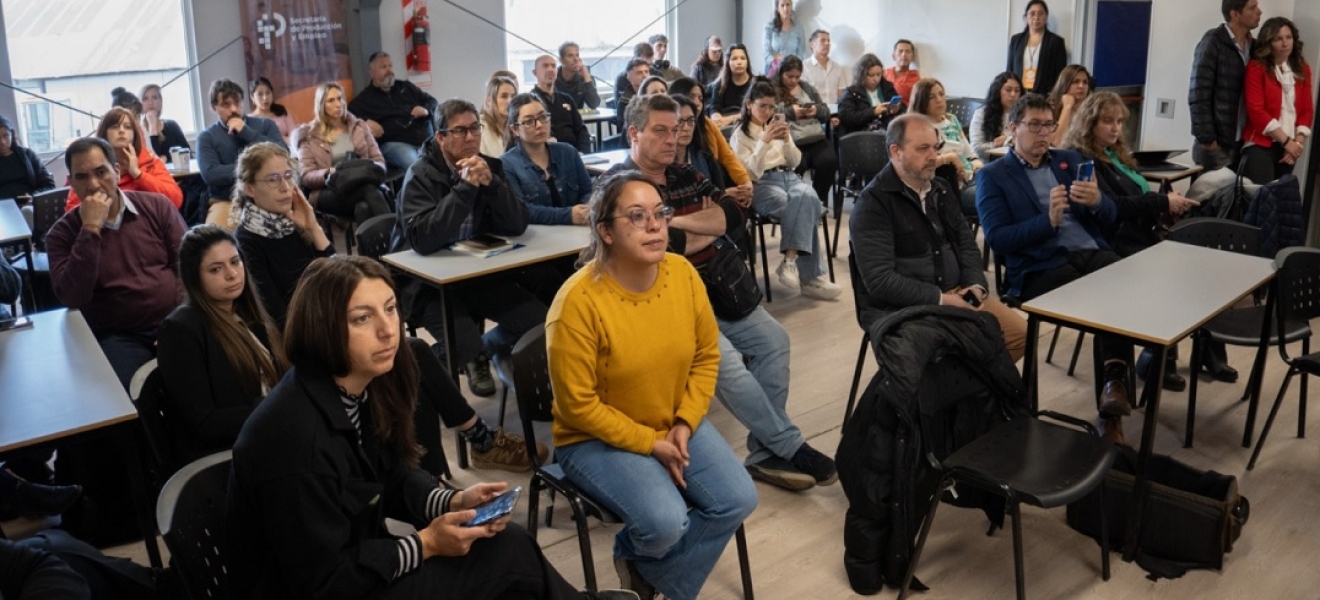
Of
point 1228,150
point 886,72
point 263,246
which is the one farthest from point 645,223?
point 886,72

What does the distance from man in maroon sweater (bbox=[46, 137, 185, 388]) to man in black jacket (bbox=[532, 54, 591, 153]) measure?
12.0 ft

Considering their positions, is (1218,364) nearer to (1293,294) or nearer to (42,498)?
(1293,294)

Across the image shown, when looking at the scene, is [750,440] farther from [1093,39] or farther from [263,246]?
[1093,39]

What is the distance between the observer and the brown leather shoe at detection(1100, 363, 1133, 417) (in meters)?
3.84

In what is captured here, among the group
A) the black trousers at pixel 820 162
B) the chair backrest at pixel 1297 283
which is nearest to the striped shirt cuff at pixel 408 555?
the chair backrest at pixel 1297 283

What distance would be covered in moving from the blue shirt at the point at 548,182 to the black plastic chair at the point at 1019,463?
6.50ft

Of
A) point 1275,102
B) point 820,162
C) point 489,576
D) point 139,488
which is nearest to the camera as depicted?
point 489,576

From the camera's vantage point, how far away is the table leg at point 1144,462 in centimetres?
307

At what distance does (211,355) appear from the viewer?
2771 millimetres

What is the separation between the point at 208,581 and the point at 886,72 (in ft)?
26.9

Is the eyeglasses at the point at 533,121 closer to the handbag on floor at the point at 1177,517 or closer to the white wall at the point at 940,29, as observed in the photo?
the handbag on floor at the point at 1177,517

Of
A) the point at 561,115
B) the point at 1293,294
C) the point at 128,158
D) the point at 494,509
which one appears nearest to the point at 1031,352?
the point at 1293,294

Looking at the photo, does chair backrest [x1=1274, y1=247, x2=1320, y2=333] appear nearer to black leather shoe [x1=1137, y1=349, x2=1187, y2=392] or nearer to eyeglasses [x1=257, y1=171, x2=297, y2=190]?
black leather shoe [x1=1137, y1=349, x2=1187, y2=392]

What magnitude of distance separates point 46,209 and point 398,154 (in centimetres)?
296
